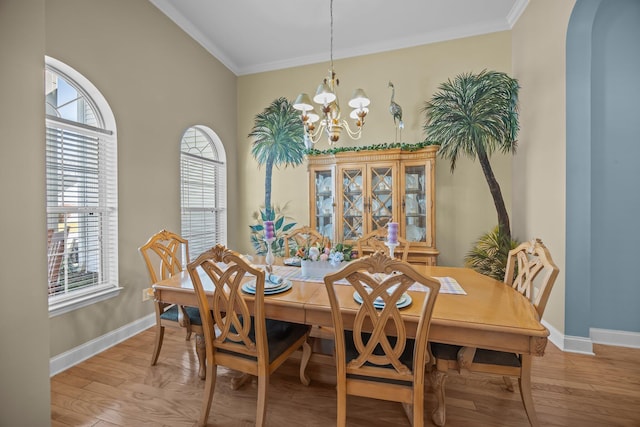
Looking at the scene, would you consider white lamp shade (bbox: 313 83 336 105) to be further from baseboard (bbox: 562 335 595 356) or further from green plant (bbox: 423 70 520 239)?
baseboard (bbox: 562 335 595 356)

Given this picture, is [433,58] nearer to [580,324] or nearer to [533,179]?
[533,179]

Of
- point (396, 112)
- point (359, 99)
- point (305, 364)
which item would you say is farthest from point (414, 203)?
point (305, 364)

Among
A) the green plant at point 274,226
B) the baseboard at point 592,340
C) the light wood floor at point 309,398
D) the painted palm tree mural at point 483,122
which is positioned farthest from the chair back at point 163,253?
the baseboard at point 592,340

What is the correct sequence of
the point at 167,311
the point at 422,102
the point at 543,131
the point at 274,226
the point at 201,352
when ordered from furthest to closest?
1. the point at 274,226
2. the point at 422,102
3. the point at 543,131
4. the point at 167,311
5. the point at 201,352

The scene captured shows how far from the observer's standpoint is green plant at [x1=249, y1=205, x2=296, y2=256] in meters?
3.88

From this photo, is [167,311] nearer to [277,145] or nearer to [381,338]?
[381,338]

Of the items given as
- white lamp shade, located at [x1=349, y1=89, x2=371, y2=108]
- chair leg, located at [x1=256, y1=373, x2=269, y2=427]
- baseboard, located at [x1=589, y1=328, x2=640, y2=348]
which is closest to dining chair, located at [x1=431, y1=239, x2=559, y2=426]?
chair leg, located at [x1=256, y1=373, x2=269, y2=427]

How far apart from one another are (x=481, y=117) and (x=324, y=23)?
2078 millimetres

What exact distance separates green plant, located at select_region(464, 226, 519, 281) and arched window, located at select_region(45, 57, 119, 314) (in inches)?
143

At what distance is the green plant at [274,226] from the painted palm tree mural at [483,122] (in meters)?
2.30

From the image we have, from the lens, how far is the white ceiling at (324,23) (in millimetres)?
2947

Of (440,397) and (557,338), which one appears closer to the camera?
(440,397)

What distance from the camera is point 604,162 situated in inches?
93.5

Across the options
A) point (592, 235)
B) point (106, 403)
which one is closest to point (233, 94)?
point (106, 403)
